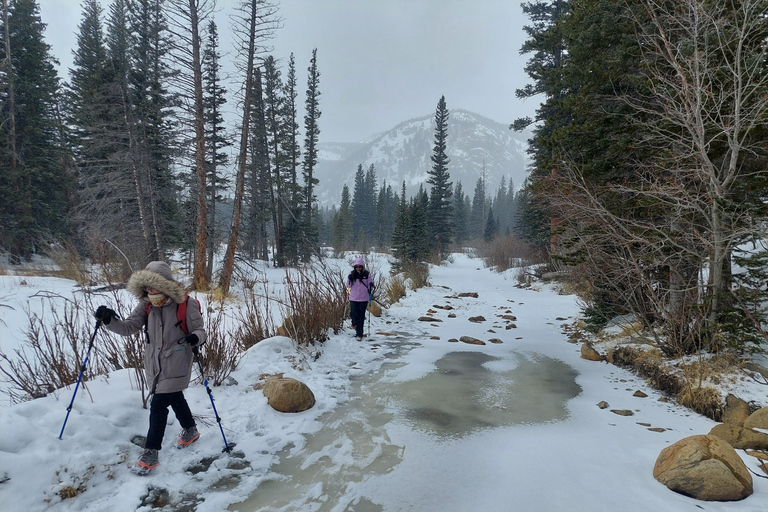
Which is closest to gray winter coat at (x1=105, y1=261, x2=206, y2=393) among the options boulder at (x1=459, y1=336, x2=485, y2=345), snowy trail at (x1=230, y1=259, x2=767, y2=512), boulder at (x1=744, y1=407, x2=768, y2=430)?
snowy trail at (x1=230, y1=259, x2=767, y2=512)

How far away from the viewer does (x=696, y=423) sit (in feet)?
14.2

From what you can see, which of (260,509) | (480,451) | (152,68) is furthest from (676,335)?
(152,68)

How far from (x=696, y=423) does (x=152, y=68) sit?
25.0m

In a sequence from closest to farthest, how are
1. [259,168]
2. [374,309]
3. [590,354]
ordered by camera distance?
[590,354]
[374,309]
[259,168]

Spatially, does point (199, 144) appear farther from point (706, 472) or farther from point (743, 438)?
point (743, 438)

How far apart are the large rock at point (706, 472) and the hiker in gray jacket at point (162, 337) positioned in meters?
4.39

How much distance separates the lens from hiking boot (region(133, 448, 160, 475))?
2988mm

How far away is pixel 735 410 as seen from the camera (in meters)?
4.31

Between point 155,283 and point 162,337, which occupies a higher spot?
point 155,283

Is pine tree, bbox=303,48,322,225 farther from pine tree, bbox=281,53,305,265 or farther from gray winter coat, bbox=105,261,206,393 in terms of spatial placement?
gray winter coat, bbox=105,261,206,393

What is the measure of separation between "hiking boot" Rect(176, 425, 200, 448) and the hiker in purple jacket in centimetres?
469

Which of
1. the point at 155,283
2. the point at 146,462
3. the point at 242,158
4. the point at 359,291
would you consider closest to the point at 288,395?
the point at 146,462

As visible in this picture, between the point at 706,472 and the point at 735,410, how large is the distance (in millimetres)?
2168

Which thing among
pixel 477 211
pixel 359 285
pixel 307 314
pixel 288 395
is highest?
pixel 477 211
